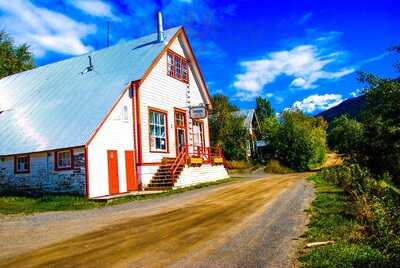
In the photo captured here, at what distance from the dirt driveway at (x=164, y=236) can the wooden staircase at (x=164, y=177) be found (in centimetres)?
920

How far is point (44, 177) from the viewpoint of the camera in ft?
76.4

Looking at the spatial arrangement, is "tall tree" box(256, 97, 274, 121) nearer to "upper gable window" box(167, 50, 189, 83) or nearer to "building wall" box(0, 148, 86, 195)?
"upper gable window" box(167, 50, 189, 83)

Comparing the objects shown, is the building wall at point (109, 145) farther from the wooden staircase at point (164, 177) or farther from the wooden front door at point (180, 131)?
the wooden front door at point (180, 131)

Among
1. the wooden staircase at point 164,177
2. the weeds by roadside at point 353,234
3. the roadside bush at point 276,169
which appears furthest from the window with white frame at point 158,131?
the roadside bush at point 276,169

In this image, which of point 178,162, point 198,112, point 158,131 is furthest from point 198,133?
point 178,162

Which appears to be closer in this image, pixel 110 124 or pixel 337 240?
pixel 337 240

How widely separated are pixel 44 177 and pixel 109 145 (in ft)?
12.2

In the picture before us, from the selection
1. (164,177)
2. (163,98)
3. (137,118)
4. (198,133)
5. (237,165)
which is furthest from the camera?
(237,165)

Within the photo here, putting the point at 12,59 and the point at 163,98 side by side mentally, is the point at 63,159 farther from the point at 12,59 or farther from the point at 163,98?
the point at 12,59

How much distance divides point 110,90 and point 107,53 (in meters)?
7.34

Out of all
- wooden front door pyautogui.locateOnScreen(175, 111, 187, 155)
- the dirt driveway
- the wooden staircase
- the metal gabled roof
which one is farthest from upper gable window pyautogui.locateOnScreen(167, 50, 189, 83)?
the dirt driveway

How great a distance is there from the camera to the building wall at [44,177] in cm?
2177

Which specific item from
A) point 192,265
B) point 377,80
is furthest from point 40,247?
point 377,80

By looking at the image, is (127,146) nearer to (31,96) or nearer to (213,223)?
(31,96)
